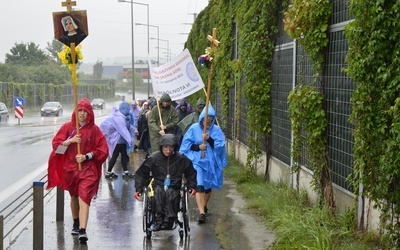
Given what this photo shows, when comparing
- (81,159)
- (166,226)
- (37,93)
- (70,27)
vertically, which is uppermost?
(70,27)

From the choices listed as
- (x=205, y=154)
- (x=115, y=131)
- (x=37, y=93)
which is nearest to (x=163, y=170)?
(x=205, y=154)

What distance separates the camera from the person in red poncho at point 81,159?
9.73m

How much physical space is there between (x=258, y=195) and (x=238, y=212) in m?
1.03

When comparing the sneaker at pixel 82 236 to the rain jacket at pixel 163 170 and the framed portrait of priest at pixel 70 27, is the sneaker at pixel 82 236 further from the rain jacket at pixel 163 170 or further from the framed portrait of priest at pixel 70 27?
the framed portrait of priest at pixel 70 27

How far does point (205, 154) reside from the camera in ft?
37.0

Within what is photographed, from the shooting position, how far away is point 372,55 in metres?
7.53

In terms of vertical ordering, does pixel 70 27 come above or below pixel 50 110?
above

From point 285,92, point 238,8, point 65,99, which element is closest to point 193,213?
point 285,92

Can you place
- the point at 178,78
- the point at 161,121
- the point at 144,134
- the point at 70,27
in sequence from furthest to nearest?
the point at 144,134
the point at 161,121
the point at 178,78
the point at 70,27

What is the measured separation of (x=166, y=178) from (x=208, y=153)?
1.77 meters

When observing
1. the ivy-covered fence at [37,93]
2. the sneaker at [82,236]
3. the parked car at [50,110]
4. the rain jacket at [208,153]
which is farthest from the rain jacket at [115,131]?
the ivy-covered fence at [37,93]

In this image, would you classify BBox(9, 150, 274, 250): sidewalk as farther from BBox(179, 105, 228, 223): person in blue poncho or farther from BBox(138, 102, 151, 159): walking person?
BBox(138, 102, 151, 159): walking person

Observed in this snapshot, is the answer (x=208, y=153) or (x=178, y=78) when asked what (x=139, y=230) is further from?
(x=178, y=78)

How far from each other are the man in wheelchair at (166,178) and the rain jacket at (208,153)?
57.2 inches
